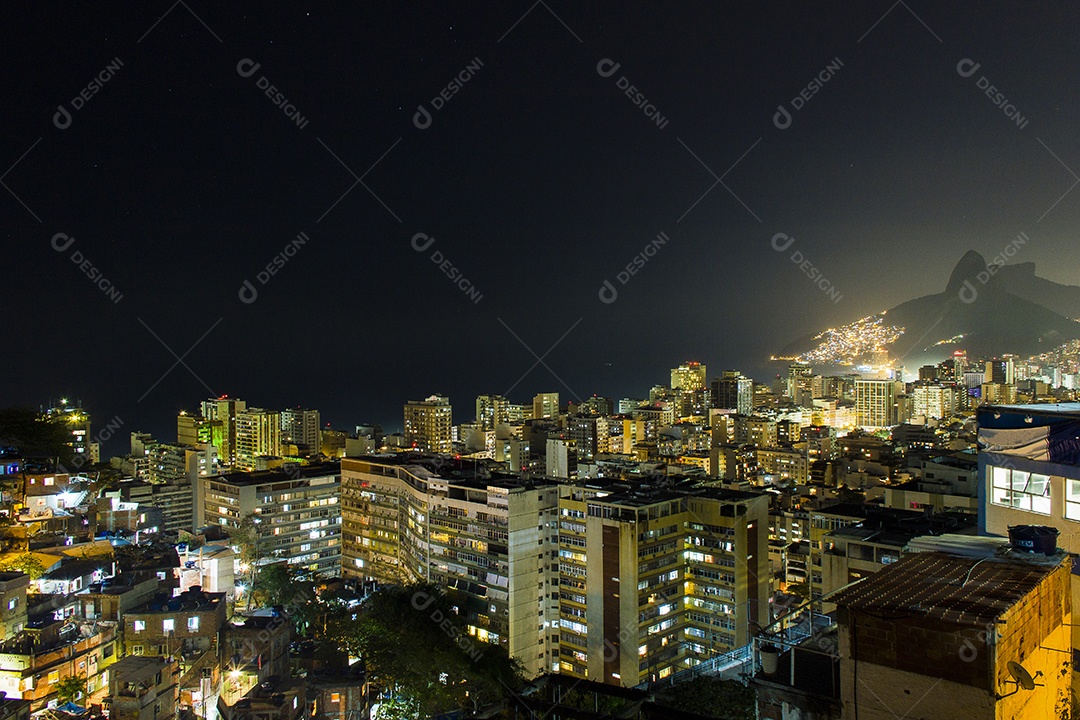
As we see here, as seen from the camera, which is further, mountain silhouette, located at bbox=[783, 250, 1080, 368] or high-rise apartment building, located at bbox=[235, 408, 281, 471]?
mountain silhouette, located at bbox=[783, 250, 1080, 368]

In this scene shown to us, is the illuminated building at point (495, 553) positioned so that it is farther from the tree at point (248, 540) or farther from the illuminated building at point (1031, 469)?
the illuminated building at point (1031, 469)

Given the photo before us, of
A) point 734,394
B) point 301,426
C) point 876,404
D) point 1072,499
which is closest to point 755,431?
point 876,404

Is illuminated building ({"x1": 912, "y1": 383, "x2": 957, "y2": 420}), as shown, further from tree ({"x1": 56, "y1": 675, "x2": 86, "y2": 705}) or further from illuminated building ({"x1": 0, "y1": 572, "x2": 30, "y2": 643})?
illuminated building ({"x1": 0, "y1": 572, "x2": 30, "y2": 643})

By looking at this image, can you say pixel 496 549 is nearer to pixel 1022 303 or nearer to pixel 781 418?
pixel 781 418

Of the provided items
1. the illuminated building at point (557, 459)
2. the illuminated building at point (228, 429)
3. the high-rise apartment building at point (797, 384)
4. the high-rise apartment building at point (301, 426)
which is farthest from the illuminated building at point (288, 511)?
the high-rise apartment building at point (797, 384)

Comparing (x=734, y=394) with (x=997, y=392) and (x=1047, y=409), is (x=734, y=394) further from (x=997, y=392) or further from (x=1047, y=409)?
(x=1047, y=409)

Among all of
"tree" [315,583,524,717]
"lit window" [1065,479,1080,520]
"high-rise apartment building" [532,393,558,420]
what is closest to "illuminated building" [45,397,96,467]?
"tree" [315,583,524,717]
